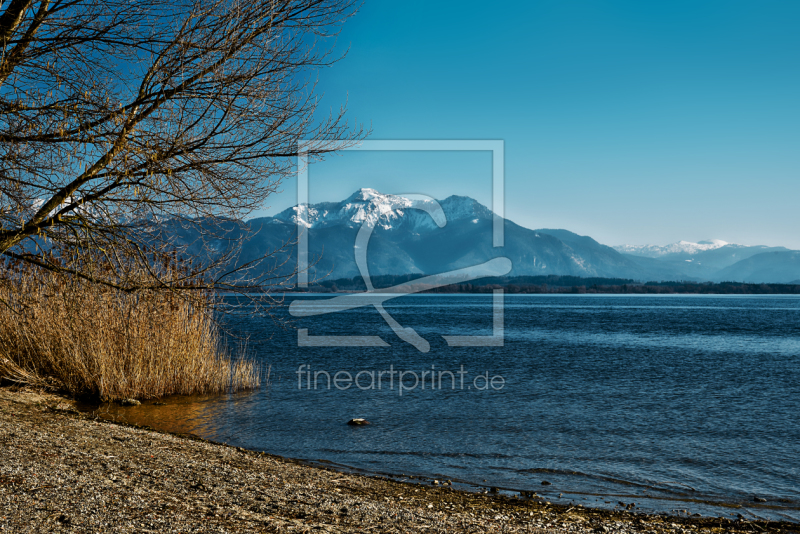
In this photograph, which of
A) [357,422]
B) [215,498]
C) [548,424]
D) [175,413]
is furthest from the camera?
[548,424]

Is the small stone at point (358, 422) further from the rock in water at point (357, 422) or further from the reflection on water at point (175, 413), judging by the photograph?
the reflection on water at point (175, 413)

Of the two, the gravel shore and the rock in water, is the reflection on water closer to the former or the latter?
the gravel shore

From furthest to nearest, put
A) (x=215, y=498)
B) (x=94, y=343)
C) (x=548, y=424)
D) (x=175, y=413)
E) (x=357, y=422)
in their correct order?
(x=548, y=424) < (x=357, y=422) < (x=175, y=413) < (x=94, y=343) < (x=215, y=498)

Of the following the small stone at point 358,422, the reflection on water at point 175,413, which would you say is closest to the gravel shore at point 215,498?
the reflection on water at point 175,413

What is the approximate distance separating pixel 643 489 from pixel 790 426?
8.51 m

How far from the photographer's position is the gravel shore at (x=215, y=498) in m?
5.70

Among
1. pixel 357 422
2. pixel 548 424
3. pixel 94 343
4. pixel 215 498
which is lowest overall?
pixel 548 424

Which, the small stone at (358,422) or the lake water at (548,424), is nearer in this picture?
the lake water at (548,424)

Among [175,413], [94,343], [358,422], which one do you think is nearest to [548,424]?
[358,422]

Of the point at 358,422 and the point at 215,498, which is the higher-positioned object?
the point at 215,498

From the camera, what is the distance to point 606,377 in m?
25.1

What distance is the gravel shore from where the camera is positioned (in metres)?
5.70

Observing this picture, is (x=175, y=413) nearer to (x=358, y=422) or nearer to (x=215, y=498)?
(x=358, y=422)

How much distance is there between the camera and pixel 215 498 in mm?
6766
